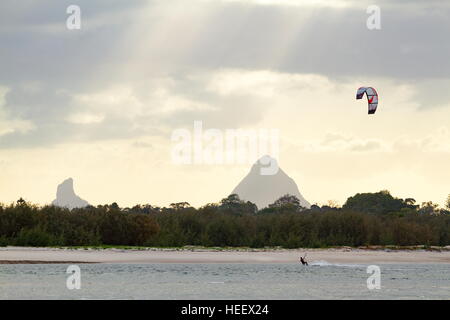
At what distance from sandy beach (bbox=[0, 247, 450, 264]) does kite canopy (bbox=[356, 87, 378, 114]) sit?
539 inches

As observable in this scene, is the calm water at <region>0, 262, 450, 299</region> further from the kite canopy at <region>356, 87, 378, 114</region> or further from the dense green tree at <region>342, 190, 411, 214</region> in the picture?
the dense green tree at <region>342, 190, 411, 214</region>

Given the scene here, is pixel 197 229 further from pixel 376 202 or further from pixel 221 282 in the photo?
pixel 376 202

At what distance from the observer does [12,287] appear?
4559 cm

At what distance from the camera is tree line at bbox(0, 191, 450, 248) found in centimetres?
7238

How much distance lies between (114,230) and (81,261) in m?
12.4

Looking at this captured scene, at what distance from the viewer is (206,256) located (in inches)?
2776

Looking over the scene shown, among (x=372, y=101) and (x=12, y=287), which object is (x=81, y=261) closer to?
(x=12, y=287)

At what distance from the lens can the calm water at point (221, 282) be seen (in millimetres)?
44594

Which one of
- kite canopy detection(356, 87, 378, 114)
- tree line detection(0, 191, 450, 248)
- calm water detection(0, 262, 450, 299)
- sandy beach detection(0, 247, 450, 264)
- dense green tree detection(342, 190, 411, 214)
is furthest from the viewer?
dense green tree detection(342, 190, 411, 214)

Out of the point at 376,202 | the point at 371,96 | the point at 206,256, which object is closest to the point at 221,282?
the point at 206,256

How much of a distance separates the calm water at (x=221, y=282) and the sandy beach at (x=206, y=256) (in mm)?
2077

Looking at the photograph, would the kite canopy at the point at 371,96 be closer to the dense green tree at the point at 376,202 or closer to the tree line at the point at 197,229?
the tree line at the point at 197,229

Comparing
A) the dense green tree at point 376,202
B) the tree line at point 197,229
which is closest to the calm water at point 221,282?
the tree line at point 197,229

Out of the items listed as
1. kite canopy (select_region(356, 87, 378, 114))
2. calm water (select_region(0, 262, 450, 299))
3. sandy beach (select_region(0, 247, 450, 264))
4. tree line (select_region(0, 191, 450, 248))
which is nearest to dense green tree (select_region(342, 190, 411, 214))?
tree line (select_region(0, 191, 450, 248))
